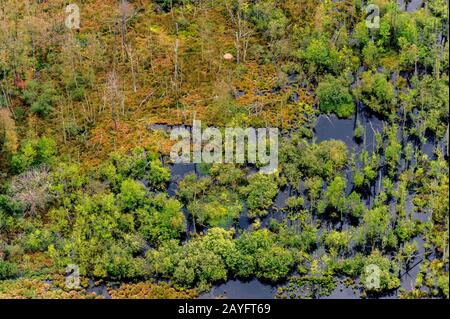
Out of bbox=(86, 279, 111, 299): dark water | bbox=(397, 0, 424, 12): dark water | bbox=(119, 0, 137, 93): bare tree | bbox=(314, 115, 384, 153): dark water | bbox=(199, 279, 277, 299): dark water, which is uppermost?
bbox=(397, 0, 424, 12): dark water

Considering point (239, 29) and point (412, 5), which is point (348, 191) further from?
point (412, 5)

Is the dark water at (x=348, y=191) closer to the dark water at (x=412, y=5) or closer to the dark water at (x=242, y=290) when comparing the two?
the dark water at (x=242, y=290)

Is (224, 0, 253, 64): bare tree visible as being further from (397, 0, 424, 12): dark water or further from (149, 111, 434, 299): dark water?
(397, 0, 424, 12): dark water

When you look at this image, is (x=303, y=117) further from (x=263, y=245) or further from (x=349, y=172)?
(x=263, y=245)

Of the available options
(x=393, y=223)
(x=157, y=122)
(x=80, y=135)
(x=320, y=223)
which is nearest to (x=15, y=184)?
(x=80, y=135)

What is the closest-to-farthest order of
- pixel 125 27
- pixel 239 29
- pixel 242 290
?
1. pixel 242 290
2. pixel 239 29
3. pixel 125 27

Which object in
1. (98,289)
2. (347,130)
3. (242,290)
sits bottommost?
(98,289)

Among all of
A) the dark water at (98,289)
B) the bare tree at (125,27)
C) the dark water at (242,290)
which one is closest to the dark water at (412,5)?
the bare tree at (125,27)

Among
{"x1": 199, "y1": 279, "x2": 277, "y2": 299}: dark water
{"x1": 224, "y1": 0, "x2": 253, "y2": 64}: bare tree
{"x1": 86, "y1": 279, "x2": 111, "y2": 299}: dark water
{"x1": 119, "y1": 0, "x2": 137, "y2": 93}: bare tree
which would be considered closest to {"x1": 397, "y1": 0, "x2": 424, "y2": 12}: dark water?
{"x1": 224, "y1": 0, "x2": 253, "y2": 64}: bare tree

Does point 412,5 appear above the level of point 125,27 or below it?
above

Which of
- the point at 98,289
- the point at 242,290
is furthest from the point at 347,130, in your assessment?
the point at 98,289

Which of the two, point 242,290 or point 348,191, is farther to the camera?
point 348,191
